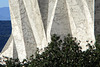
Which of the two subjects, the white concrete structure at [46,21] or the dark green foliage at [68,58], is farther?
the white concrete structure at [46,21]

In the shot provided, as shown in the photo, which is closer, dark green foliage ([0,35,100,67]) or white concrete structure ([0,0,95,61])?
dark green foliage ([0,35,100,67])

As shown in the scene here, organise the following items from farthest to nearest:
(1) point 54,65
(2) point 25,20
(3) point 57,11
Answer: (2) point 25,20
(3) point 57,11
(1) point 54,65

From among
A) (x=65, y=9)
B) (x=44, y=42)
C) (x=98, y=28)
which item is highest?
(x=65, y=9)

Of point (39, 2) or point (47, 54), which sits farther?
point (39, 2)

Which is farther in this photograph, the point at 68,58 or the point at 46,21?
the point at 46,21

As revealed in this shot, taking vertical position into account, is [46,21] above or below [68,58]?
above

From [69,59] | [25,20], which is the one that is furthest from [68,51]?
[25,20]

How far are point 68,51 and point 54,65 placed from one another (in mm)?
405

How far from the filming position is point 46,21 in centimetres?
962

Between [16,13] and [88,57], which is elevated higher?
[16,13]

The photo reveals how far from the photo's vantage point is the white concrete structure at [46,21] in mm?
8578

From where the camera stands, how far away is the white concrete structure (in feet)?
Result: 28.1

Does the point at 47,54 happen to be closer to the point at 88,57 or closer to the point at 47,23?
the point at 88,57

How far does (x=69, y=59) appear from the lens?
16.1 feet
